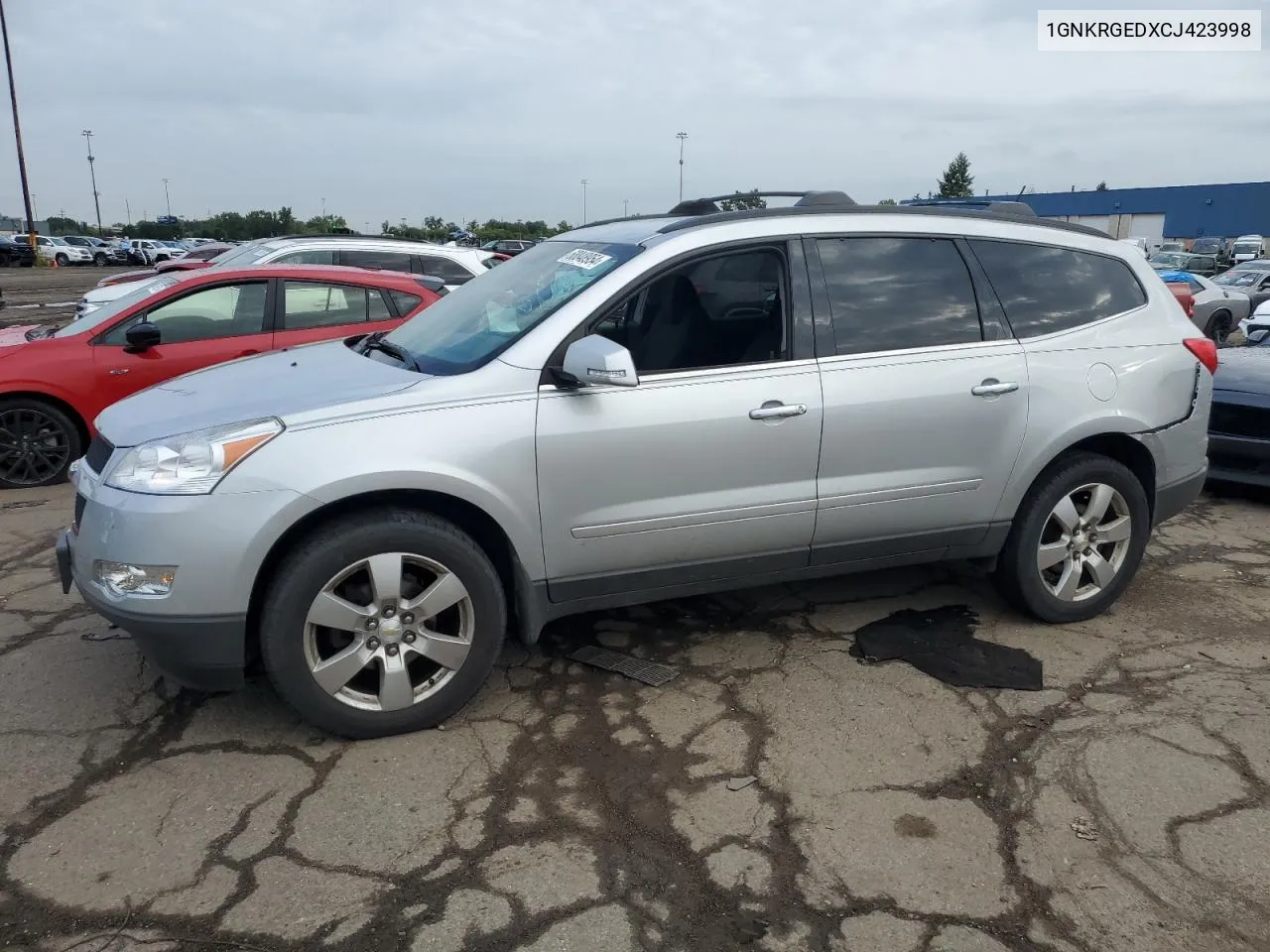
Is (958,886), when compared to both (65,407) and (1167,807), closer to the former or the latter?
(1167,807)

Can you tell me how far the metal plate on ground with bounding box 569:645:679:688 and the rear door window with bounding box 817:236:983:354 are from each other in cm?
147

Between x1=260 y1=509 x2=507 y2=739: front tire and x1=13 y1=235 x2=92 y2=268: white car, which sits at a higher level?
x1=13 y1=235 x2=92 y2=268: white car

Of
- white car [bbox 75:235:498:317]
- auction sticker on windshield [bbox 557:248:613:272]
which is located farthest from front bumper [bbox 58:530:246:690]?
white car [bbox 75:235:498:317]

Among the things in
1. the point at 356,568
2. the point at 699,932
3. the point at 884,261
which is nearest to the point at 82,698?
the point at 356,568

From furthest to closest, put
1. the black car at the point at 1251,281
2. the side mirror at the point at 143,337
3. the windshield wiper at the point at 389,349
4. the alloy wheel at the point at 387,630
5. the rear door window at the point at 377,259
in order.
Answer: the black car at the point at 1251,281 → the rear door window at the point at 377,259 → the side mirror at the point at 143,337 → the windshield wiper at the point at 389,349 → the alloy wheel at the point at 387,630

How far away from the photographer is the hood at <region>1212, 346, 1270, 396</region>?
6207mm

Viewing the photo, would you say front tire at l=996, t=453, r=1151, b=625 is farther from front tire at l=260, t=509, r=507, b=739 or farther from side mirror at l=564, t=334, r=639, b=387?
front tire at l=260, t=509, r=507, b=739

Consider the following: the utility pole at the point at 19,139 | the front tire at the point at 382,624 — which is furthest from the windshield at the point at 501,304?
the utility pole at the point at 19,139

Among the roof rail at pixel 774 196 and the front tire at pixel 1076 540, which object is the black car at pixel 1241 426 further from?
the roof rail at pixel 774 196

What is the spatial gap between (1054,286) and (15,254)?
175 feet

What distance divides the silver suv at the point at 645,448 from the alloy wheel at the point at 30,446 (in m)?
3.42

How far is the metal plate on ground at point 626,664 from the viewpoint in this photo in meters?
3.82

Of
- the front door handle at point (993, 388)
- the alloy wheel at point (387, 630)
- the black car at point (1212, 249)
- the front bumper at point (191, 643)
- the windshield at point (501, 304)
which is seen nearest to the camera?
the front bumper at point (191, 643)

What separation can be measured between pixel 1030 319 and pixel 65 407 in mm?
6108
